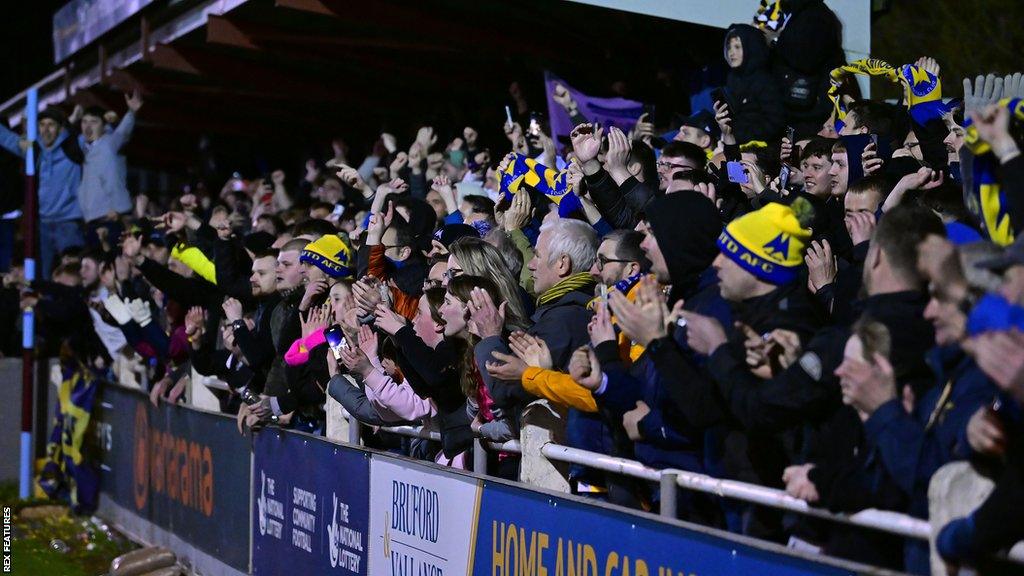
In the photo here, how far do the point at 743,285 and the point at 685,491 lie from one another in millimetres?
828

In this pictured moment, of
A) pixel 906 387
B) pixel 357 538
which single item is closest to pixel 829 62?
pixel 357 538

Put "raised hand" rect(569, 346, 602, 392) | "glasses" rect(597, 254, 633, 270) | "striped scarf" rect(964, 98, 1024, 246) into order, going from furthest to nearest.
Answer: "glasses" rect(597, 254, 633, 270), "raised hand" rect(569, 346, 602, 392), "striped scarf" rect(964, 98, 1024, 246)

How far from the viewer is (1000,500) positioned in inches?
131

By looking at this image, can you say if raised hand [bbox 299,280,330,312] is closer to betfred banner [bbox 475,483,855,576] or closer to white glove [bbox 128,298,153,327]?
betfred banner [bbox 475,483,855,576]

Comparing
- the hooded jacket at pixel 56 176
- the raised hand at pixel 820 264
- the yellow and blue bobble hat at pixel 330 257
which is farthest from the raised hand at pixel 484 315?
the hooded jacket at pixel 56 176

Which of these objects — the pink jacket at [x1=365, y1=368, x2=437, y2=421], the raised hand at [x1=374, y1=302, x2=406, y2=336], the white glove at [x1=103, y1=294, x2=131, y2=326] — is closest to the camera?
the raised hand at [x1=374, y1=302, x2=406, y2=336]

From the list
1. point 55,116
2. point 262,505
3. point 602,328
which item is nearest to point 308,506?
point 262,505

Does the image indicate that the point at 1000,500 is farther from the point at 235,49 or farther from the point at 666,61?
the point at 235,49

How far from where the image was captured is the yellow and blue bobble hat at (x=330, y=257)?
846cm

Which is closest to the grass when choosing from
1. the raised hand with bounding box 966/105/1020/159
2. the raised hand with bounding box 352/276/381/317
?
the raised hand with bounding box 352/276/381/317

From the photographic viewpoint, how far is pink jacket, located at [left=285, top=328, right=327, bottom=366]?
8.34 metres

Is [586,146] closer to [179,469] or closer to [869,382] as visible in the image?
[869,382]

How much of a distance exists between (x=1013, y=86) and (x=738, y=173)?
1877mm

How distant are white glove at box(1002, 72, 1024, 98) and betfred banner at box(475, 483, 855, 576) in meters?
2.40
